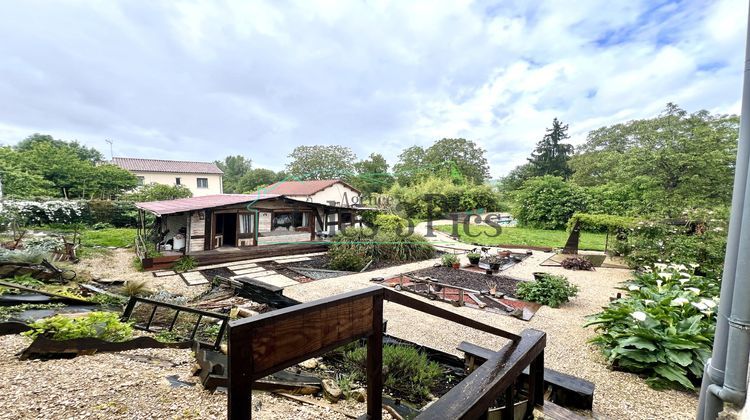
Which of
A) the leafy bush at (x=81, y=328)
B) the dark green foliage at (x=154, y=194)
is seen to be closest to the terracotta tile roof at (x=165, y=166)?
the dark green foliage at (x=154, y=194)

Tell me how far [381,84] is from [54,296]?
1273cm

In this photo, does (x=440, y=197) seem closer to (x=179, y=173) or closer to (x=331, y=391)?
(x=331, y=391)

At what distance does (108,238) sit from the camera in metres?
12.9

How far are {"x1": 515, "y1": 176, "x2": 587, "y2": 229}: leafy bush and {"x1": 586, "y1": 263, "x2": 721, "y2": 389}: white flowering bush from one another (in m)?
16.0

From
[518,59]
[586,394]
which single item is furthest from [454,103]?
[586,394]

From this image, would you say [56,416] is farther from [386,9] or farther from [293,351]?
[386,9]

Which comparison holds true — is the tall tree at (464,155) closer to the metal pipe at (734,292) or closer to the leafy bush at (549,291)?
the leafy bush at (549,291)

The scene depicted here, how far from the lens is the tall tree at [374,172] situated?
823 inches

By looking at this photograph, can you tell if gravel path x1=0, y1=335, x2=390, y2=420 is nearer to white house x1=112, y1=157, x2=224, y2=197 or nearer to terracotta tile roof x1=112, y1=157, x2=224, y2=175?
white house x1=112, y1=157, x2=224, y2=197

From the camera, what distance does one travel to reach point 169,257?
29.1 ft

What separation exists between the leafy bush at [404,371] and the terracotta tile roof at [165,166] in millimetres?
33296

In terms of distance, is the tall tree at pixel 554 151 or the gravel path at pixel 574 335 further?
the tall tree at pixel 554 151

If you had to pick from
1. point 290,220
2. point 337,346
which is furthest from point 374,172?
point 337,346

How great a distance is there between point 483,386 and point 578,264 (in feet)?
32.6
